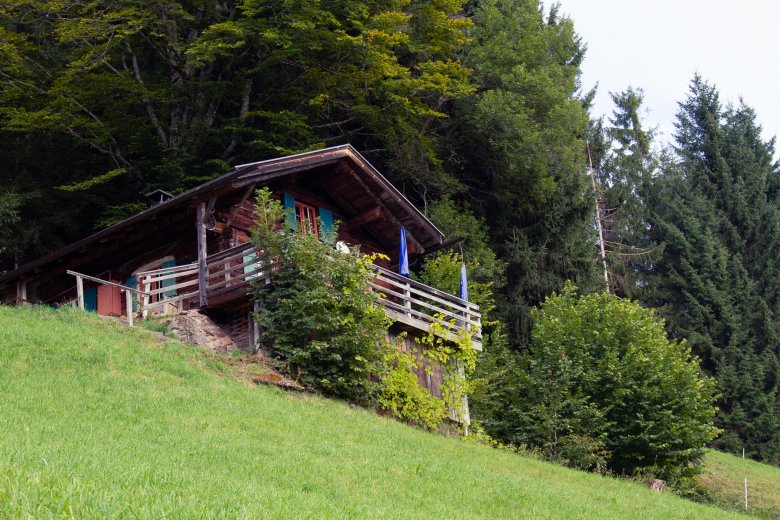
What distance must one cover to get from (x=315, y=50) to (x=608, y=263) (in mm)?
19631

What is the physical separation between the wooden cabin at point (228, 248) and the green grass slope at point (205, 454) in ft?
8.95

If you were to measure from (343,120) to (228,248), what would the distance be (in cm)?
1343

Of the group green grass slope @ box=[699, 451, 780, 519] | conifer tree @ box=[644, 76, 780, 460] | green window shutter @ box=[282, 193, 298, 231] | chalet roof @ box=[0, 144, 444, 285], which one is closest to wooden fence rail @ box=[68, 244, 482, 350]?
chalet roof @ box=[0, 144, 444, 285]

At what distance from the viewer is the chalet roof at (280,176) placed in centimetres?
2323

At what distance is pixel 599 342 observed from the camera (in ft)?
93.8

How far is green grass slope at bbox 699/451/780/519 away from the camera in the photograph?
29002 millimetres

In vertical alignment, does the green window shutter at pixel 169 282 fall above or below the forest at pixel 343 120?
below

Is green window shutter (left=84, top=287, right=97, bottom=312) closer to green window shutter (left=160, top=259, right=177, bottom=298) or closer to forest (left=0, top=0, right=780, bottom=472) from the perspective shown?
green window shutter (left=160, top=259, right=177, bottom=298)

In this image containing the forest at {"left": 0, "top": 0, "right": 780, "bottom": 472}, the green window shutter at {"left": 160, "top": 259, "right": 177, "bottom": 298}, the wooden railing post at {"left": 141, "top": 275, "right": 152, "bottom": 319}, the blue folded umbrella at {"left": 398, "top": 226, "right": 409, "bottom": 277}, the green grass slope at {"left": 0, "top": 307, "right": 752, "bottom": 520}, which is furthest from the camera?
the forest at {"left": 0, "top": 0, "right": 780, "bottom": 472}

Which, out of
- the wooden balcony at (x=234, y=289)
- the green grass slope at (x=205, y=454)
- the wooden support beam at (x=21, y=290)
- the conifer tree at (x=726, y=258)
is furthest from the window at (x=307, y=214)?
the conifer tree at (x=726, y=258)

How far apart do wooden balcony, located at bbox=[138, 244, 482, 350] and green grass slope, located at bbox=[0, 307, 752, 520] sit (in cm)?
243

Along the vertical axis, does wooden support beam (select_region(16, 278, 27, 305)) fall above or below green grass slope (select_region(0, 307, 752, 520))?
above

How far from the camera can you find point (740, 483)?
3322 centimetres

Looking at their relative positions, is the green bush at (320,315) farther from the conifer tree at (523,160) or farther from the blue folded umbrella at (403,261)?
the conifer tree at (523,160)
